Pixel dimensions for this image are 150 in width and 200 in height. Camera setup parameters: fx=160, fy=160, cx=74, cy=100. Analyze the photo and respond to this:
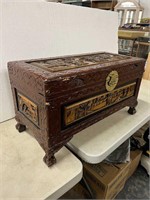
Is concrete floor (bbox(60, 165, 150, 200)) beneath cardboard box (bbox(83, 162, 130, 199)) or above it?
beneath

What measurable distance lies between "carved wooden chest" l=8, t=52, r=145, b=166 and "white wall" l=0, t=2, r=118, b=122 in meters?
0.12

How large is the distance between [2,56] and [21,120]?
0.23 metres

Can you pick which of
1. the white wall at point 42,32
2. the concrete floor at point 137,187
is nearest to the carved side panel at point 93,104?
the white wall at point 42,32

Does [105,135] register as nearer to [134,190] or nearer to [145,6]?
[134,190]

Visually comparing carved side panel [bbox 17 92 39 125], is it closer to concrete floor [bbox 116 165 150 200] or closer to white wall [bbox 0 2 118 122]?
white wall [bbox 0 2 118 122]

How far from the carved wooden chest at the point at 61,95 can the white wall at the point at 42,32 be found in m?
0.12

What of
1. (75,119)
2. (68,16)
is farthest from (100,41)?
(75,119)

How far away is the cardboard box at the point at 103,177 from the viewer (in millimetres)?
724

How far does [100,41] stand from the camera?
88cm

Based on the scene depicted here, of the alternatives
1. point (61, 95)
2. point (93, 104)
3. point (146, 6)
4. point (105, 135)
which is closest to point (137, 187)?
point (105, 135)

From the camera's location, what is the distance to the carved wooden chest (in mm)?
360

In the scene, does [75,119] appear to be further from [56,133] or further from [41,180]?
[41,180]

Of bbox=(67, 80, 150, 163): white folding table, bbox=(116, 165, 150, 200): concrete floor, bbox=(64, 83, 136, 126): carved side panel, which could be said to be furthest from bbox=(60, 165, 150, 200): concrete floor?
bbox=(64, 83, 136, 126): carved side panel

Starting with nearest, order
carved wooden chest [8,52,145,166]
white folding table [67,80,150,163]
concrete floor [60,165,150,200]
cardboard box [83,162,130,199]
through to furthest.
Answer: carved wooden chest [8,52,145,166], white folding table [67,80,150,163], cardboard box [83,162,130,199], concrete floor [60,165,150,200]
